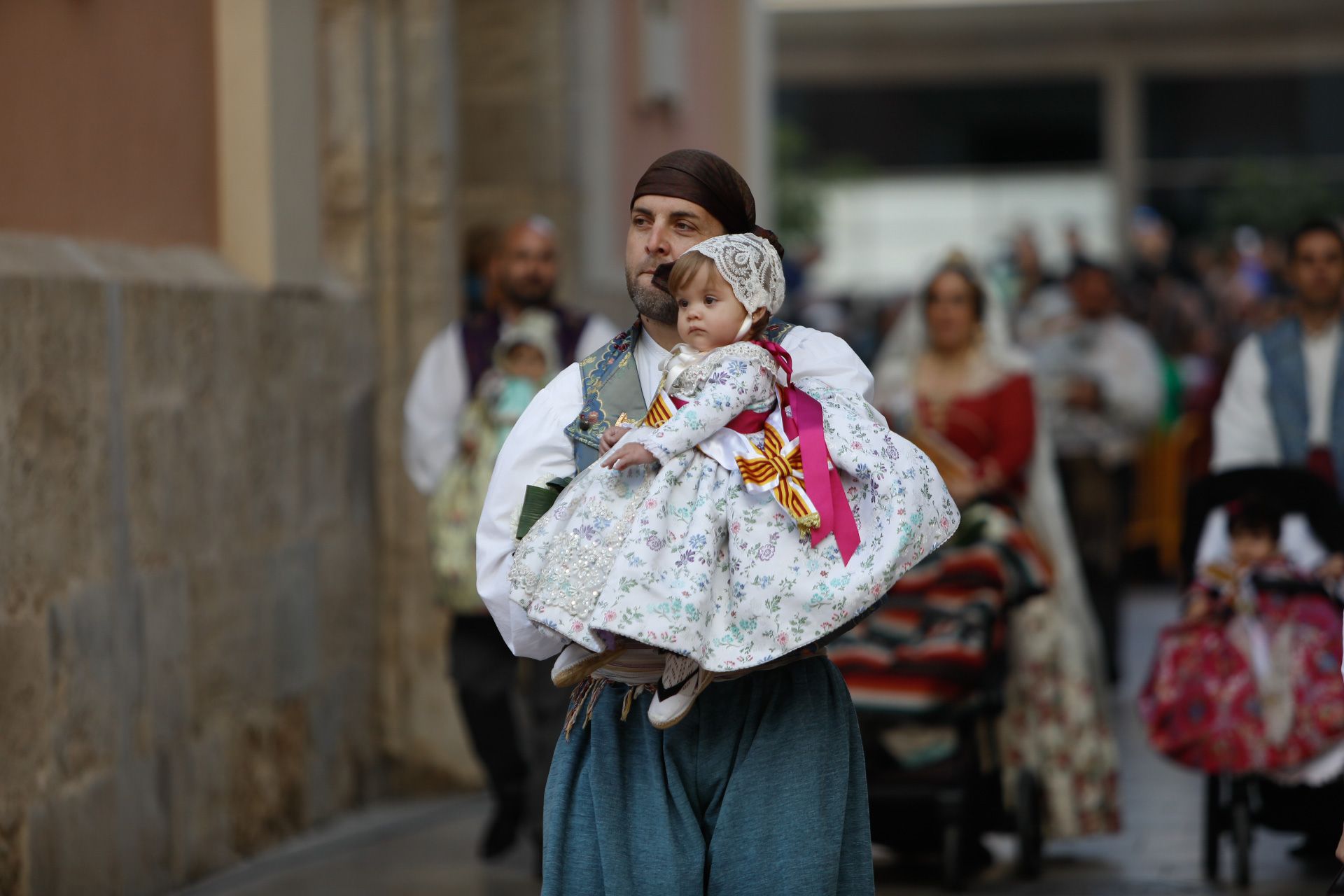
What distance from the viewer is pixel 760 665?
353 centimetres

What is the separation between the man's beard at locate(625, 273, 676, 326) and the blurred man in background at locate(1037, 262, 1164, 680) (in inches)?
286

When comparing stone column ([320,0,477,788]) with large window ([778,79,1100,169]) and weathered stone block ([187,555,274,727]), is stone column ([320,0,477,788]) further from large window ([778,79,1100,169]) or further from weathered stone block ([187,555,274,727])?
large window ([778,79,1100,169])

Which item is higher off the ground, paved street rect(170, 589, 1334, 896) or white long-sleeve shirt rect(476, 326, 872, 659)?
white long-sleeve shirt rect(476, 326, 872, 659)

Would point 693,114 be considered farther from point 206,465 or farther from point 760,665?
point 760,665

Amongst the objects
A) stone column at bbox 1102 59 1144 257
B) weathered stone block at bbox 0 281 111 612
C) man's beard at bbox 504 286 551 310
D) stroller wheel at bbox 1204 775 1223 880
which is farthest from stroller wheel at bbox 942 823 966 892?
stone column at bbox 1102 59 1144 257

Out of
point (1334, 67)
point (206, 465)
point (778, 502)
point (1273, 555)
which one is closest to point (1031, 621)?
point (1273, 555)

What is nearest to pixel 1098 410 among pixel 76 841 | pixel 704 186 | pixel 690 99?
pixel 690 99

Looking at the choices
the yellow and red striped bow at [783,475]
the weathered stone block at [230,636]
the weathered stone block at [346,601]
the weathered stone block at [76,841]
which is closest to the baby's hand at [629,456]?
the yellow and red striped bow at [783,475]

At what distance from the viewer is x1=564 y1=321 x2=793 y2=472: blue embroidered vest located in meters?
3.82

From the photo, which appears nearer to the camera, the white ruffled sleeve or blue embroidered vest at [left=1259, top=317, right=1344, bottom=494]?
the white ruffled sleeve

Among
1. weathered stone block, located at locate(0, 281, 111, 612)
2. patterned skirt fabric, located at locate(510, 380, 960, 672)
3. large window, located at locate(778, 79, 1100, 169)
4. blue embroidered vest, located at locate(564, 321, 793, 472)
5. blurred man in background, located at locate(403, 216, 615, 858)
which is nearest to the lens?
patterned skirt fabric, located at locate(510, 380, 960, 672)

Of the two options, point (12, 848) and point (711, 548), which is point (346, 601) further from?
point (711, 548)

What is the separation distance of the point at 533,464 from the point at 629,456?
13.6 inches

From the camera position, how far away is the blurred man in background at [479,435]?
715 cm
